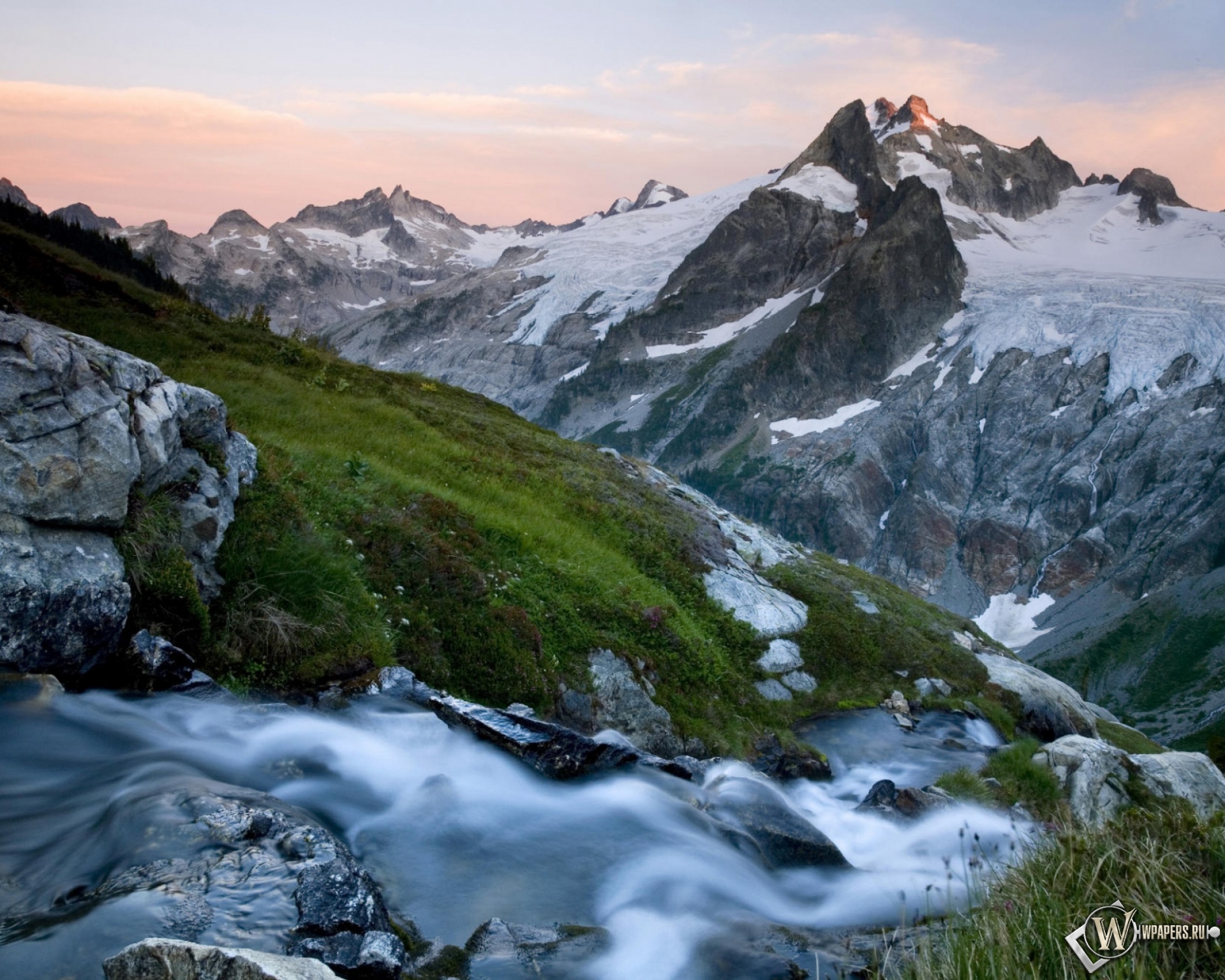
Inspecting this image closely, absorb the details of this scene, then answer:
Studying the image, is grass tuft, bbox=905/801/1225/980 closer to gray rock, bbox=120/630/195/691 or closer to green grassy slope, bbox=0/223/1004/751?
gray rock, bbox=120/630/195/691

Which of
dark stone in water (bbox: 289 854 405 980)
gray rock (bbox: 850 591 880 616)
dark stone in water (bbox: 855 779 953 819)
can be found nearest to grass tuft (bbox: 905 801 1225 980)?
dark stone in water (bbox: 289 854 405 980)

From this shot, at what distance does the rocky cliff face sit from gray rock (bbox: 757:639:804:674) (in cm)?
1362

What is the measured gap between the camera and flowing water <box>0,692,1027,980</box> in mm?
5973

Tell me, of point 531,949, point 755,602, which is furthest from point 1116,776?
point 531,949

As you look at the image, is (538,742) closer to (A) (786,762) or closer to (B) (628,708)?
(B) (628,708)

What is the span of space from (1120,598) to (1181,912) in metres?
206

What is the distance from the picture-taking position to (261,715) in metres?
9.70

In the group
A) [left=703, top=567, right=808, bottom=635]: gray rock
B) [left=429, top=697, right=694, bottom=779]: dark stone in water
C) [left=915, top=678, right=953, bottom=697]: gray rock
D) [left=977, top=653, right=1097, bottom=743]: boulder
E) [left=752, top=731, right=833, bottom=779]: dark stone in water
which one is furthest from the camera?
[left=977, top=653, right=1097, bottom=743]: boulder

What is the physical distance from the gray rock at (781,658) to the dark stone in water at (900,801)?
6336 mm

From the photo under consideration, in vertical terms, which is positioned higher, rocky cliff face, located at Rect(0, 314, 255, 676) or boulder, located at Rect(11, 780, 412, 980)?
rocky cliff face, located at Rect(0, 314, 255, 676)

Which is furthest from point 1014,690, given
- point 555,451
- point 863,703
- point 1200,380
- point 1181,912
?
point 1200,380

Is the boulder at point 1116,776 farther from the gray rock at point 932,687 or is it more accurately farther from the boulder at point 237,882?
the boulder at point 237,882

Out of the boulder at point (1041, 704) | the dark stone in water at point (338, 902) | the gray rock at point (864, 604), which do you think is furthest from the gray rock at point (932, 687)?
the dark stone in water at point (338, 902)

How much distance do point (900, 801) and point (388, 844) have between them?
28.8 ft
